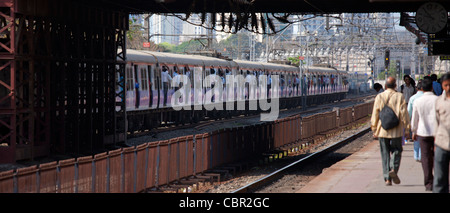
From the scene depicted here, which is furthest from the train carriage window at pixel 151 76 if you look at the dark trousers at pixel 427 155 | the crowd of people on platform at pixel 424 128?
the dark trousers at pixel 427 155

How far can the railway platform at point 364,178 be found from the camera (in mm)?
13305

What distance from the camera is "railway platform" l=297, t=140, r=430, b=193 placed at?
13.3 meters

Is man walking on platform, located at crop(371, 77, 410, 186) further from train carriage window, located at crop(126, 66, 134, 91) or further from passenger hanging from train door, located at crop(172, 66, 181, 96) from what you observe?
passenger hanging from train door, located at crop(172, 66, 181, 96)

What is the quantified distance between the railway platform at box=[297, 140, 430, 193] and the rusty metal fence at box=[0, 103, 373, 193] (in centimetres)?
282

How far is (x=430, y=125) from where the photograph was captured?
11.8m

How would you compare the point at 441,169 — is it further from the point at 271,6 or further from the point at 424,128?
the point at 271,6

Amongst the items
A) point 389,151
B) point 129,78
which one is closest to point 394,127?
point 389,151

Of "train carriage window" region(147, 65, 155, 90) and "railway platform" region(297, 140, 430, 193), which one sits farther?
"train carriage window" region(147, 65, 155, 90)

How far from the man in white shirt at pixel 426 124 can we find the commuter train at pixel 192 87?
52.8 feet

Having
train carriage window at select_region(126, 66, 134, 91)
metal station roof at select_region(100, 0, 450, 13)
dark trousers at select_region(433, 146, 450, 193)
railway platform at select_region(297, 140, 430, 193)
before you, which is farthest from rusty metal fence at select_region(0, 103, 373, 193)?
train carriage window at select_region(126, 66, 134, 91)

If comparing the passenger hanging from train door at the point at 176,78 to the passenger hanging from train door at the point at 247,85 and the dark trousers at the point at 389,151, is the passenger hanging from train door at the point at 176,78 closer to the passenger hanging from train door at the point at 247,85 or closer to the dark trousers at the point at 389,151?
the passenger hanging from train door at the point at 247,85
